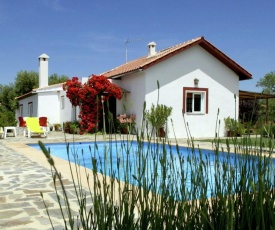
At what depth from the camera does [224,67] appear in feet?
58.7

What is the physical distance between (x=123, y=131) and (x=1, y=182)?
11.8m

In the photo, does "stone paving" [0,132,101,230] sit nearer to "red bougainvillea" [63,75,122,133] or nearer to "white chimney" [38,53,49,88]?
"red bougainvillea" [63,75,122,133]

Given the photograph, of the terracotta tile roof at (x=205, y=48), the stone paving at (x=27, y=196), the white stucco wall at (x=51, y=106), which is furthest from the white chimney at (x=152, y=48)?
the stone paving at (x=27, y=196)

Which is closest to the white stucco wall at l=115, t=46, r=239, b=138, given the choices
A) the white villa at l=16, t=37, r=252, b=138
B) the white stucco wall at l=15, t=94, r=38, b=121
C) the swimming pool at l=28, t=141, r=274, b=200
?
the white villa at l=16, t=37, r=252, b=138

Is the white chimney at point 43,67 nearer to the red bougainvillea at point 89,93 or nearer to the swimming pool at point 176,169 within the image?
the red bougainvillea at point 89,93

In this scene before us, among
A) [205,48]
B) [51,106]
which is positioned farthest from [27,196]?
[51,106]

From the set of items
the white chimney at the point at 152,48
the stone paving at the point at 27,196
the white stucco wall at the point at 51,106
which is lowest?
the stone paving at the point at 27,196

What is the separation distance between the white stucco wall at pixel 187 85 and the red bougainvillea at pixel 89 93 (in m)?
1.39

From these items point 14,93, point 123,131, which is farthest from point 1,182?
point 14,93

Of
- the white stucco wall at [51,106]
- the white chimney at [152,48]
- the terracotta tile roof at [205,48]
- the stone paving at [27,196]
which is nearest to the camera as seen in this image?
the stone paving at [27,196]

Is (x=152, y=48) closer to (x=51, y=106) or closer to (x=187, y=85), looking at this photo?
(x=187, y=85)

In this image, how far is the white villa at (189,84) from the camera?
16.3m

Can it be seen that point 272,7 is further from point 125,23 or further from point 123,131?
point 123,131

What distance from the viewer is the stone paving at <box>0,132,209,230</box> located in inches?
133
